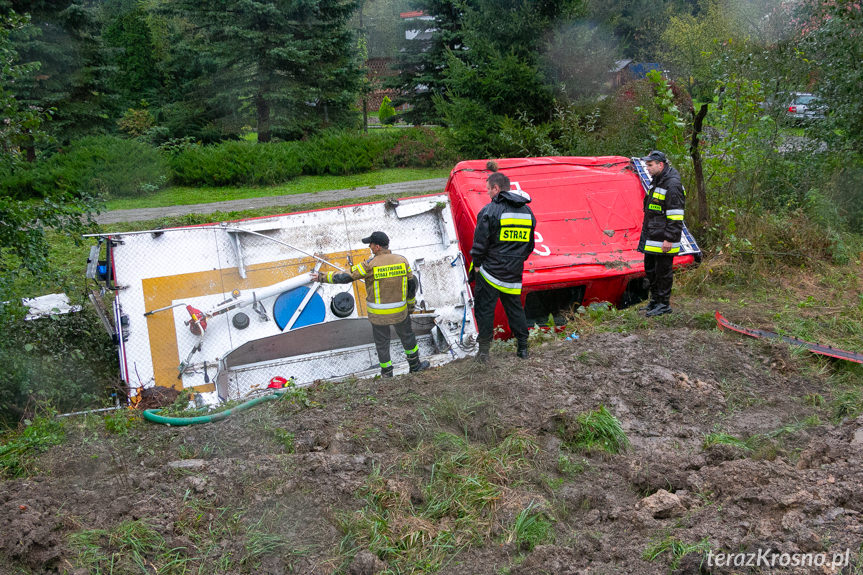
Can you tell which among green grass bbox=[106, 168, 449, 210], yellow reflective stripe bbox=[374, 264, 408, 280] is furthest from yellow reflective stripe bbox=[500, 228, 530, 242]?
green grass bbox=[106, 168, 449, 210]

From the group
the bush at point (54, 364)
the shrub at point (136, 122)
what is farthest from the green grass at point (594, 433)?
the shrub at point (136, 122)

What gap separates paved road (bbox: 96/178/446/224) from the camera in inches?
534

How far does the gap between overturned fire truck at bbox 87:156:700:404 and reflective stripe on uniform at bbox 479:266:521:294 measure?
1.22 m

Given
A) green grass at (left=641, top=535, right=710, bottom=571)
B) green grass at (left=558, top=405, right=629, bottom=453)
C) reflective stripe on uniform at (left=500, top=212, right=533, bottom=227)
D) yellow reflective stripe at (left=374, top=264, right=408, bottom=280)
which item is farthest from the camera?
yellow reflective stripe at (left=374, top=264, right=408, bottom=280)

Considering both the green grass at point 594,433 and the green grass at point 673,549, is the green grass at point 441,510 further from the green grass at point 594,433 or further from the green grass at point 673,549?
the green grass at point 673,549

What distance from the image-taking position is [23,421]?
16.9 feet

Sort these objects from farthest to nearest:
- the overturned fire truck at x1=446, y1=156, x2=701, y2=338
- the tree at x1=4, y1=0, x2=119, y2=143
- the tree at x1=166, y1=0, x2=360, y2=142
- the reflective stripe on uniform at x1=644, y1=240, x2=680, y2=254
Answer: the tree at x1=166, y1=0, x2=360, y2=142, the tree at x1=4, y1=0, x2=119, y2=143, the overturned fire truck at x1=446, y1=156, x2=701, y2=338, the reflective stripe on uniform at x1=644, y1=240, x2=680, y2=254

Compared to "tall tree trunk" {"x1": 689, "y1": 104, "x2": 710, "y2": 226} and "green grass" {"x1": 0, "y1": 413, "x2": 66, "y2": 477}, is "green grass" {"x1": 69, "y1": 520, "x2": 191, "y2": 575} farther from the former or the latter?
"tall tree trunk" {"x1": 689, "y1": 104, "x2": 710, "y2": 226}

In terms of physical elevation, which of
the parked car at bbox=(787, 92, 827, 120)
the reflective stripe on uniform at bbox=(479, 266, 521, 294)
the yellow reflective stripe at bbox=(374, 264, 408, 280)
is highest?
the parked car at bbox=(787, 92, 827, 120)

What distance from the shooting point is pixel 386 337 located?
6.28m

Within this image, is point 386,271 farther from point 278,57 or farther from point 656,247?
point 278,57

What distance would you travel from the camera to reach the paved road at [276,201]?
13.6 meters

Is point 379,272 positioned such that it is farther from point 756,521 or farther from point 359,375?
point 756,521

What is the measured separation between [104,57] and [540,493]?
18.8m
